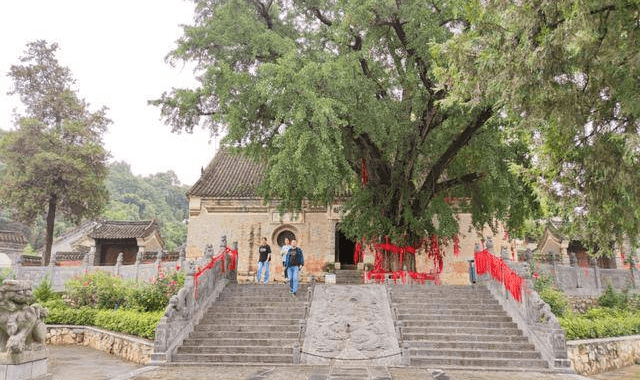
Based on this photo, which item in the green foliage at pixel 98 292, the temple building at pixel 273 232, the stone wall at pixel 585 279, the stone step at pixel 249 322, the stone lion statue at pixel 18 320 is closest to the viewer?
the stone lion statue at pixel 18 320

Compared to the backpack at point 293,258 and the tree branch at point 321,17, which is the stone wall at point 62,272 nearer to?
the backpack at point 293,258

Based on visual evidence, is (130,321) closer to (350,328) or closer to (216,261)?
(216,261)

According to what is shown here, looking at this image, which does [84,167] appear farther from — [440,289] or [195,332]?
[440,289]

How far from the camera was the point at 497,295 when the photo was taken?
11008 millimetres

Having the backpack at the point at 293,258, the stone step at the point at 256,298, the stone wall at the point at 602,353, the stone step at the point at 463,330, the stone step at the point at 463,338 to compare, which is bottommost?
the stone wall at the point at 602,353

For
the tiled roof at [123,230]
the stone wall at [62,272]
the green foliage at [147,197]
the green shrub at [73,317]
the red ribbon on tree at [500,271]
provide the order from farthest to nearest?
the green foliage at [147,197] → the tiled roof at [123,230] → the stone wall at [62,272] → the green shrub at [73,317] → the red ribbon on tree at [500,271]

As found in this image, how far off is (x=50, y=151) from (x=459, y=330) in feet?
68.3

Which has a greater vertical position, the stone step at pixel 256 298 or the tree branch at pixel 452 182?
the tree branch at pixel 452 182

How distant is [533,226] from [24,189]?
901 inches

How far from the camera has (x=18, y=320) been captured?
5672mm

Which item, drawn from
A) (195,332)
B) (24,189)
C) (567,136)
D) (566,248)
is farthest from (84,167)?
(566,248)

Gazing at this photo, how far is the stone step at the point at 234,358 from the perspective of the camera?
336 inches

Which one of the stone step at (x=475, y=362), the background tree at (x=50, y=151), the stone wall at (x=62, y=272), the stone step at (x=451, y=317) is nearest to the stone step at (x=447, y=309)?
the stone step at (x=451, y=317)

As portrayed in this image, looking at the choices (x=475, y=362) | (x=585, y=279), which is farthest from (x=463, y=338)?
(x=585, y=279)
